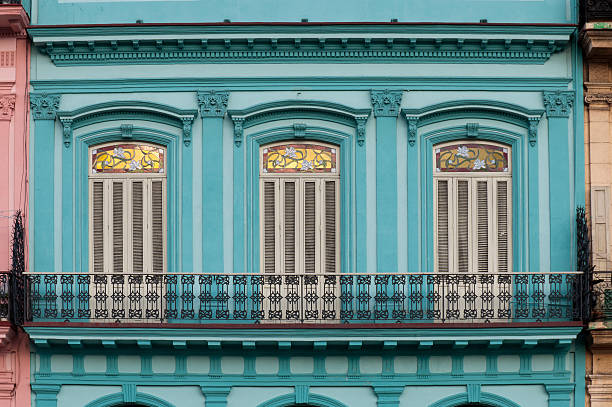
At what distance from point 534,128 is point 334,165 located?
10.7 ft

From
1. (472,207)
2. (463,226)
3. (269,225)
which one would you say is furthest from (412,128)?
(269,225)

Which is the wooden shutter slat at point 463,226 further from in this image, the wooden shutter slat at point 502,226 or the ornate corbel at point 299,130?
the ornate corbel at point 299,130

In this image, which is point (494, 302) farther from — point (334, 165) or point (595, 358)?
point (334, 165)

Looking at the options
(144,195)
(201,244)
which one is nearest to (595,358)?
(201,244)

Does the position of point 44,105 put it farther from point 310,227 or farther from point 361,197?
point 361,197

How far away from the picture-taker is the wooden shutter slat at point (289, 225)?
16.0 metres

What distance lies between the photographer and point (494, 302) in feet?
50.6

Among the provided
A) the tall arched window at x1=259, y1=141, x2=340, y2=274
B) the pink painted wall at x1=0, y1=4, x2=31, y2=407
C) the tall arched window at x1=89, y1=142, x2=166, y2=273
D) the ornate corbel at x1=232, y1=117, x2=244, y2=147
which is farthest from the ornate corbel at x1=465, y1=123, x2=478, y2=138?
the pink painted wall at x1=0, y1=4, x2=31, y2=407

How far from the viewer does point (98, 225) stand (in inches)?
635

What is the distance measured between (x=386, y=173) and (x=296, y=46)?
248cm

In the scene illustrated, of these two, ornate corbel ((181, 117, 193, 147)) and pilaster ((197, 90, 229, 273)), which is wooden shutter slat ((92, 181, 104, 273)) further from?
pilaster ((197, 90, 229, 273))

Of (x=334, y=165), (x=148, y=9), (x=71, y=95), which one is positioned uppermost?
(x=148, y=9)

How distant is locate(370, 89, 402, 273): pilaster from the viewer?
51.5 feet

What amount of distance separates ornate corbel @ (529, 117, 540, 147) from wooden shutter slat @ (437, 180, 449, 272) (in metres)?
1.52
